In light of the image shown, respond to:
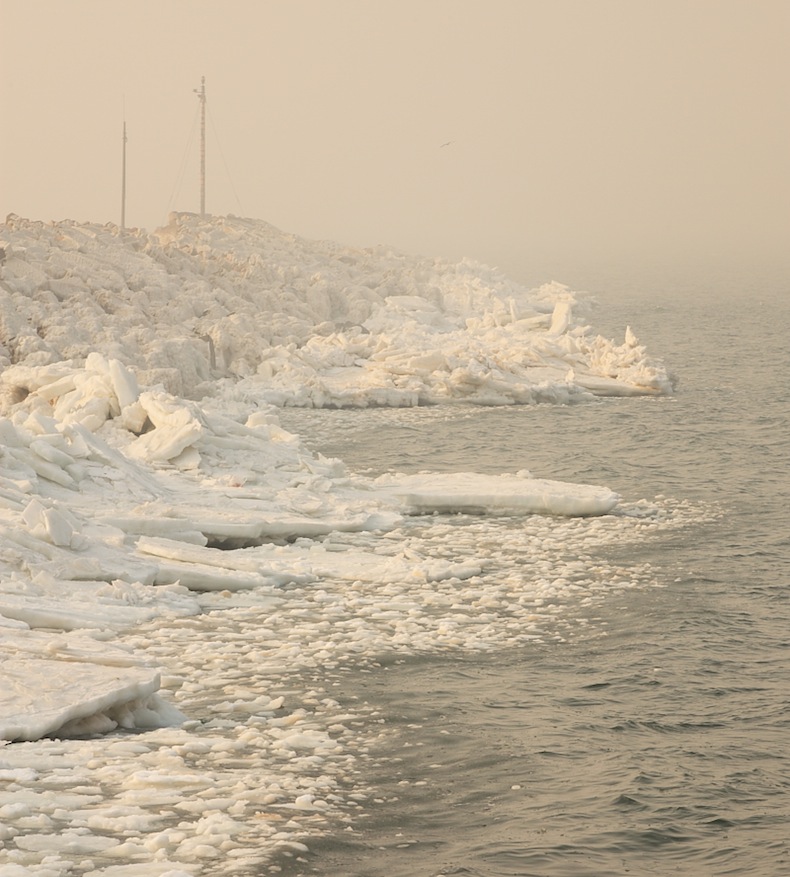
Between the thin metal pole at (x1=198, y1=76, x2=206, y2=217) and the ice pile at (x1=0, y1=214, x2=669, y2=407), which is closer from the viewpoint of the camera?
the ice pile at (x1=0, y1=214, x2=669, y2=407)

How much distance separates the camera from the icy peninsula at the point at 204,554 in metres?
8.50

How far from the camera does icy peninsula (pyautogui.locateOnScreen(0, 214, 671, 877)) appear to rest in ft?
27.9

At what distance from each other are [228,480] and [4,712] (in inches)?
319

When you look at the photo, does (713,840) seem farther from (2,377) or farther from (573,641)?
(2,377)

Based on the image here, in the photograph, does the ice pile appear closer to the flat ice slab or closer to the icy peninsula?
the icy peninsula

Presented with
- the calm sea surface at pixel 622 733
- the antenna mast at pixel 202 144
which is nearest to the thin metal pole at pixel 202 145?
the antenna mast at pixel 202 144

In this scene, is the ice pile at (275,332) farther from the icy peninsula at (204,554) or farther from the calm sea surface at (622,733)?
the calm sea surface at (622,733)

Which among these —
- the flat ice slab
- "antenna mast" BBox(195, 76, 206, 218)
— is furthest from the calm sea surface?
"antenna mast" BBox(195, 76, 206, 218)

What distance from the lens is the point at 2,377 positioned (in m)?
22.1

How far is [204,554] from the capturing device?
14.3 metres

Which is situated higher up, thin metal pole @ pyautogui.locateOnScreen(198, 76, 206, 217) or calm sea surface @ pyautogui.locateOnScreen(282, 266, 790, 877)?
thin metal pole @ pyautogui.locateOnScreen(198, 76, 206, 217)

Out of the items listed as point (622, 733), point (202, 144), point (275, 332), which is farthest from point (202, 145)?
point (622, 733)

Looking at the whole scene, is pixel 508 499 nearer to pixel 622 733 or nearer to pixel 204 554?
pixel 204 554

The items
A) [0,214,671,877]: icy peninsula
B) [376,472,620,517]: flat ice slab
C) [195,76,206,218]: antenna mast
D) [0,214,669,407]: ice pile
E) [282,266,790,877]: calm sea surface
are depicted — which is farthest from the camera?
[195,76,206,218]: antenna mast
